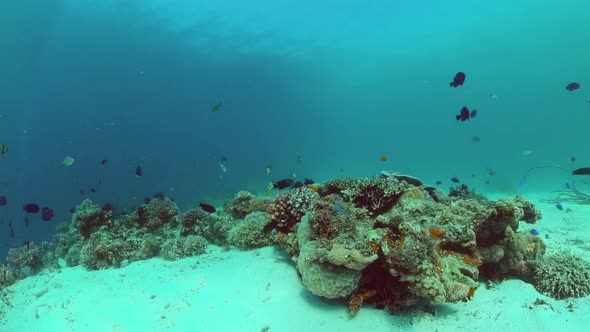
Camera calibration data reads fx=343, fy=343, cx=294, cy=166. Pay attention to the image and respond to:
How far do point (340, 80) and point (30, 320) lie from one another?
3280 inches

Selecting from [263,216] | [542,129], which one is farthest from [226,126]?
[542,129]

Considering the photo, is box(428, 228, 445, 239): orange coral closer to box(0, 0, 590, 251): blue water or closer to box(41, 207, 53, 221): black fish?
box(41, 207, 53, 221): black fish

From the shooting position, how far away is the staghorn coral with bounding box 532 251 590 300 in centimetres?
614

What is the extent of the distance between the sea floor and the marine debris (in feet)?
1.08

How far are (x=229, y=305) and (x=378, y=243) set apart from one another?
2938 millimetres

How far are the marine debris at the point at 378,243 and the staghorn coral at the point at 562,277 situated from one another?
3 centimetres

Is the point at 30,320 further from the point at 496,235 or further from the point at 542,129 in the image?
the point at 542,129

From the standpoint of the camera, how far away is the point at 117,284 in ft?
25.5

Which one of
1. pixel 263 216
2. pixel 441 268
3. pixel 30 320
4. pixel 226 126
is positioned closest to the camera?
pixel 441 268

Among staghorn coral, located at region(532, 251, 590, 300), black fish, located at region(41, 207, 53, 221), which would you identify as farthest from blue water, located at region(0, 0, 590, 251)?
staghorn coral, located at region(532, 251, 590, 300)

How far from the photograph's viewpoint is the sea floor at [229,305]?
5398 millimetres

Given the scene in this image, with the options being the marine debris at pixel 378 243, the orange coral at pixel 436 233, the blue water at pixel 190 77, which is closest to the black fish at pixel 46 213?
the marine debris at pixel 378 243

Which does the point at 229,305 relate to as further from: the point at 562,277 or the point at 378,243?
the point at 562,277

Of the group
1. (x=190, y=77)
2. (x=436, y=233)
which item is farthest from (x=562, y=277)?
(x=190, y=77)
